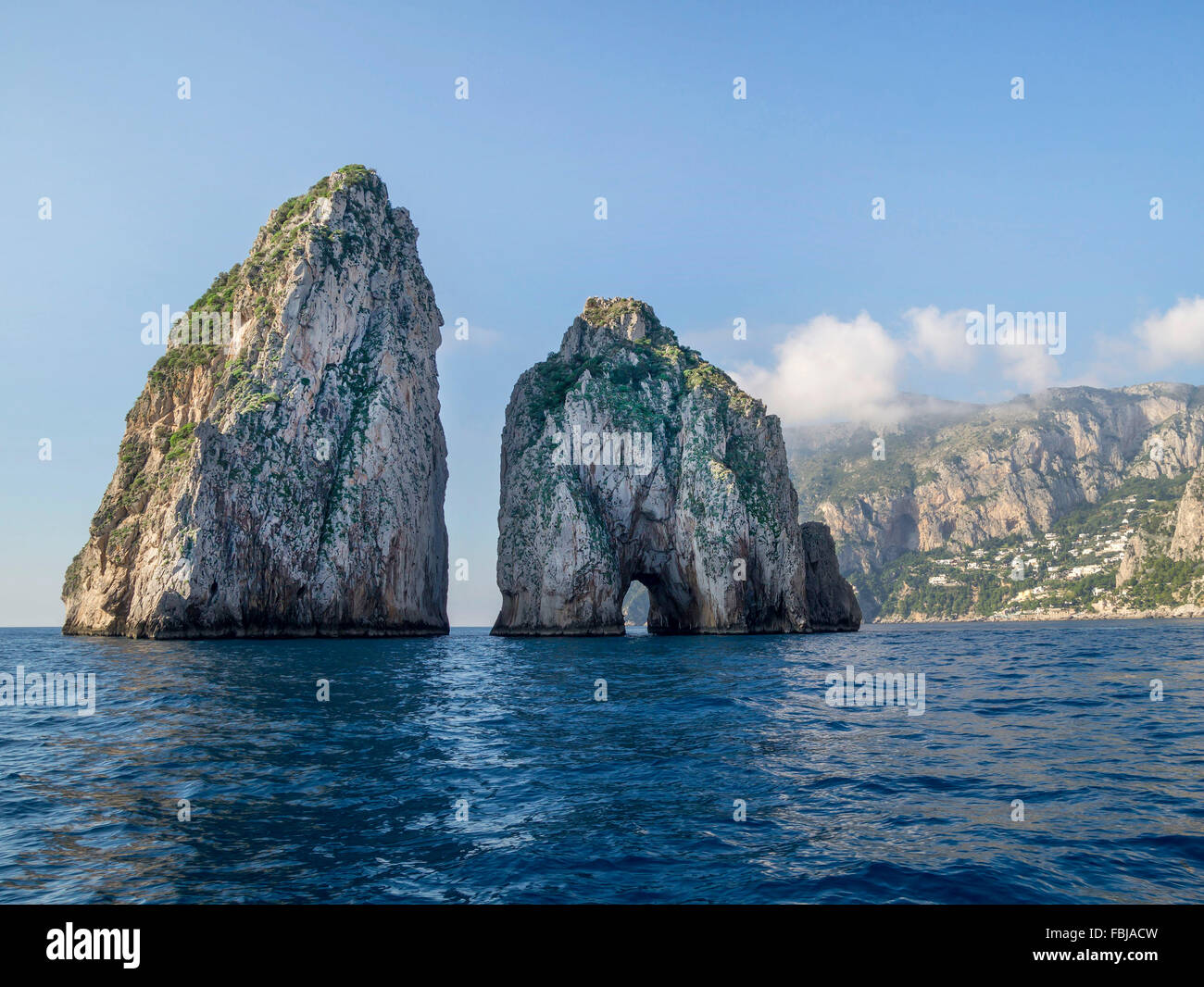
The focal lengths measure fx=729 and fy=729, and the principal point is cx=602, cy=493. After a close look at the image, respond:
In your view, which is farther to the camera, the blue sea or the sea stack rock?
the sea stack rock

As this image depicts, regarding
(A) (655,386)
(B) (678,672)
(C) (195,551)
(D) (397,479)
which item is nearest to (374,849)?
(B) (678,672)

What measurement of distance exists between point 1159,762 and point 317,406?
70412mm

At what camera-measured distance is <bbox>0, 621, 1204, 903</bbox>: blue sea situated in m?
8.70

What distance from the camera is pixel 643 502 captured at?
8044 cm

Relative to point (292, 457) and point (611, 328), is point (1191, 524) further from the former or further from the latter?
point (292, 457)

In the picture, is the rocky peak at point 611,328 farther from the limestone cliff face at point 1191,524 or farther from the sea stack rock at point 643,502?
the limestone cliff face at point 1191,524

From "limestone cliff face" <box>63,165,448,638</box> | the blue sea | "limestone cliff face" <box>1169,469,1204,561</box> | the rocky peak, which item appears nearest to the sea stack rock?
the rocky peak

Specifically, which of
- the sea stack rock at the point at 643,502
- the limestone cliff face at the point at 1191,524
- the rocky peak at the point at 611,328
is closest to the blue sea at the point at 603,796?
the sea stack rock at the point at 643,502

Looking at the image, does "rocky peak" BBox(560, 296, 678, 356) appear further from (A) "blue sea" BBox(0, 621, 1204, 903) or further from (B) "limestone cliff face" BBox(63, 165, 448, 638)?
(A) "blue sea" BBox(0, 621, 1204, 903)

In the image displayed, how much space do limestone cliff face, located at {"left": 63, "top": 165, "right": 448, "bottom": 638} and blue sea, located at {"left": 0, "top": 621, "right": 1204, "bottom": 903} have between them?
3956 centimetres

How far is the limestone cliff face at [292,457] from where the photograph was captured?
62.8 meters

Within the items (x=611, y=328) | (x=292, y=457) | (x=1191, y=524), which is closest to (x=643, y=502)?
(x=611, y=328)

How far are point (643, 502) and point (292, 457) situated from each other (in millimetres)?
35976

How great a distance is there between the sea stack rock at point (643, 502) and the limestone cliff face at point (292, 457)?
1182cm
